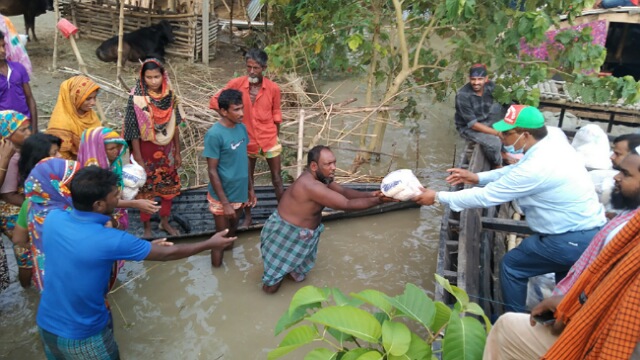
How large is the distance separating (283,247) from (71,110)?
6.67 ft

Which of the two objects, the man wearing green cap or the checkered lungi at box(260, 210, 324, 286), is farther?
the checkered lungi at box(260, 210, 324, 286)

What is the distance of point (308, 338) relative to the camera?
2.15 m

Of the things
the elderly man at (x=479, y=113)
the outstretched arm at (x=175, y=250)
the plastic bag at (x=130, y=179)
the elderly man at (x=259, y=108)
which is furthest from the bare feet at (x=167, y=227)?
the elderly man at (x=479, y=113)

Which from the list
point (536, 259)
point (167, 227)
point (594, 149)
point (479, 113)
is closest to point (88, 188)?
point (167, 227)

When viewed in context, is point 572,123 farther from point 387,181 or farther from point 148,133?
point 148,133

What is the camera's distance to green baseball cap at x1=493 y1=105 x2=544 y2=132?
12.0ft

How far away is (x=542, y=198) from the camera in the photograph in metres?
3.68

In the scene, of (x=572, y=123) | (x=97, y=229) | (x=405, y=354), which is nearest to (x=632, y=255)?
(x=405, y=354)

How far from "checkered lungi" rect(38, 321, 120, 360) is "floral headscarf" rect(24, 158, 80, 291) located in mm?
714

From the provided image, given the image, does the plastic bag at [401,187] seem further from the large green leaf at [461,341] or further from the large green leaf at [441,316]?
the large green leaf at [461,341]

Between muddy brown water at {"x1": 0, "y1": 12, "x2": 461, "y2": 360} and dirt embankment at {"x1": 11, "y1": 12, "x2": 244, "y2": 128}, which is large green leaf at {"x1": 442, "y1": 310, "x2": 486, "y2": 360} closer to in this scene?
muddy brown water at {"x1": 0, "y1": 12, "x2": 461, "y2": 360}

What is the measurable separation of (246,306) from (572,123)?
734cm

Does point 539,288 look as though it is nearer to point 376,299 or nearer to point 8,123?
point 376,299

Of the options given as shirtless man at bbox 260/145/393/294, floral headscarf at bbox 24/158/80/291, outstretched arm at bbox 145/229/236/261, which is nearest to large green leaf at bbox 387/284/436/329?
outstretched arm at bbox 145/229/236/261
